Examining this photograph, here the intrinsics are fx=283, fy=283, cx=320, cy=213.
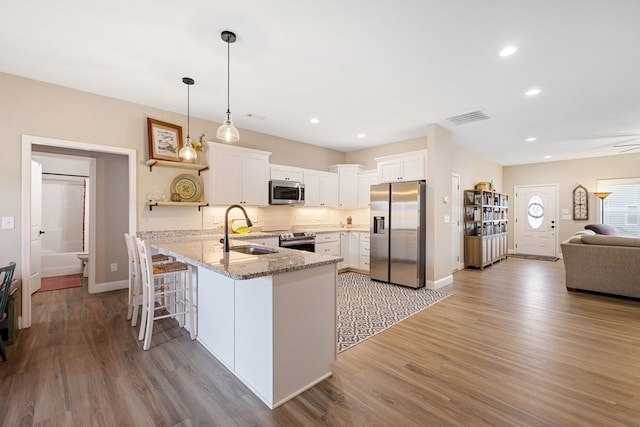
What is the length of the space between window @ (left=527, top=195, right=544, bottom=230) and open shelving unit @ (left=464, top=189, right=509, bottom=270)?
1.95 meters

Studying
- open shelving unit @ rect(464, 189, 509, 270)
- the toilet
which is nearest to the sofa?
open shelving unit @ rect(464, 189, 509, 270)

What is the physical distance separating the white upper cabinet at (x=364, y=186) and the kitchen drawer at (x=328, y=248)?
41.7 inches

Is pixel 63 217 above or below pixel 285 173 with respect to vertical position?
below

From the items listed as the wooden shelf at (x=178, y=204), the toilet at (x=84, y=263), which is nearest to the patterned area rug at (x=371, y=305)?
the wooden shelf at (x=178, y=204)

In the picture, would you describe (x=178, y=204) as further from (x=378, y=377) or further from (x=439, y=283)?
(x=439, y=283)

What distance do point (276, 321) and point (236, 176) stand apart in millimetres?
3166

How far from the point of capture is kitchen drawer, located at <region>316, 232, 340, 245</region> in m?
5.38

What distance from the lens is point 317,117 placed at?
4402 mm

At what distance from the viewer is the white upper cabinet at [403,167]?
4.85 meters

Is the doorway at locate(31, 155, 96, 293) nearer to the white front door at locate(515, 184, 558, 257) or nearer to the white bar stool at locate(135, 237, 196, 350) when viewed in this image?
the white bar stool at locate(135, 237, 196, 350)

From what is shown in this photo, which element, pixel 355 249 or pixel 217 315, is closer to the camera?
pixel 217 315

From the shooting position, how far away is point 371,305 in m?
3.82

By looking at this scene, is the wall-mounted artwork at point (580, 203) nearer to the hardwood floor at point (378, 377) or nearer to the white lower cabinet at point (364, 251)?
the hardwood floor at point (378, 377)

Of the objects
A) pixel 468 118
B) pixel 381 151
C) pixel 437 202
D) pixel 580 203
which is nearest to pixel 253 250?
pixel 437 202
